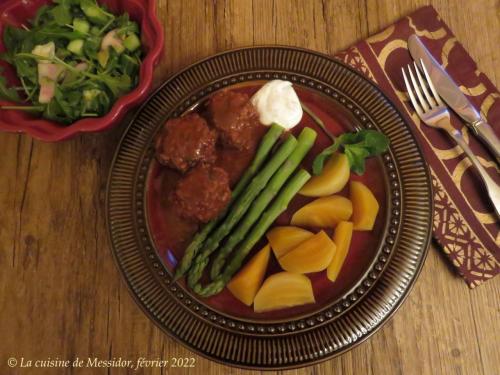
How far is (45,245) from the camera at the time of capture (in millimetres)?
1774

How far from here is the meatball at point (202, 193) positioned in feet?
5.07

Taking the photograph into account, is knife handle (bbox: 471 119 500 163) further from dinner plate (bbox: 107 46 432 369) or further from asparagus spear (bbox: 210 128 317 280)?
asparagus spear (bbox: 210 128 317 280)

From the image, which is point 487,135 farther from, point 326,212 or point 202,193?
point 202,193

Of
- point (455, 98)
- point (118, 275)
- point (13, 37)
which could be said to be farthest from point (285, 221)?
point (13, 37)

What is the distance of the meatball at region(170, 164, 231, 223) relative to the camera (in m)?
1.54

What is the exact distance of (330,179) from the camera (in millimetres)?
1615

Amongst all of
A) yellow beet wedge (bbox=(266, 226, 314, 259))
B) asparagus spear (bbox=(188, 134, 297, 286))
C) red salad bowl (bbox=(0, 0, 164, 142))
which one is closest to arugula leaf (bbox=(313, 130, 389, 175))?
asparagus spear (bbox=(188, 134, 297, 286))

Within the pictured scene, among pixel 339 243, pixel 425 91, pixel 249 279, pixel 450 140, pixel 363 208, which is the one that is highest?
pixel 425 91

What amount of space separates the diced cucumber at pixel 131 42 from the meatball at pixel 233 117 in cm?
36

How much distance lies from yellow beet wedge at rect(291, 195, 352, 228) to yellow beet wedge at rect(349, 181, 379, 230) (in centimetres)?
3

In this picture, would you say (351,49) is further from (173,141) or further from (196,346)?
(196,346)

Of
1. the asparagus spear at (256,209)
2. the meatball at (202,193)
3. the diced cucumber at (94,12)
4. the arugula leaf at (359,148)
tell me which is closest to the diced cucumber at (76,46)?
the diced cucumber at (94,12)

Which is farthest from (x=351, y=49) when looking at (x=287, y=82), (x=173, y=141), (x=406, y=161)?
(x=173, y=141)

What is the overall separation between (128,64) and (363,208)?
1.07 m
